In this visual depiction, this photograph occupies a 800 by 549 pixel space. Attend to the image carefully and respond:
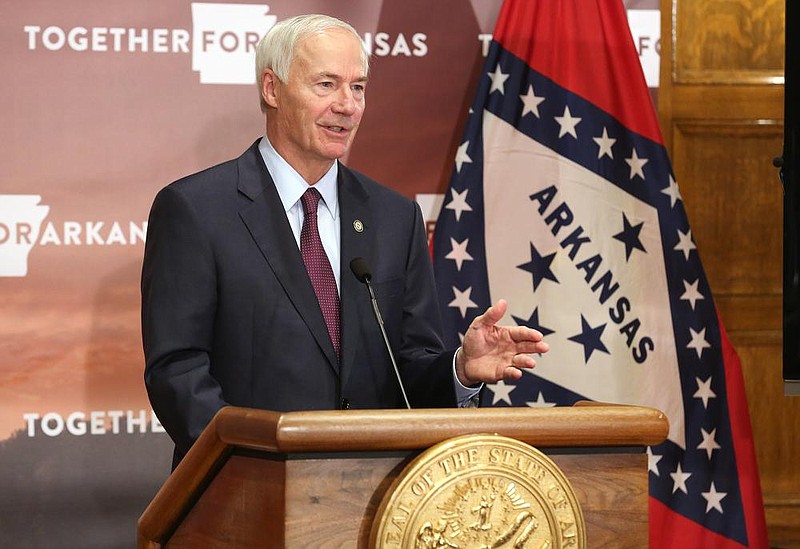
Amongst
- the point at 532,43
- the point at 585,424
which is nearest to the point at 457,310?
the point at 532,43

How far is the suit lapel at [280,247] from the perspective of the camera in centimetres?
216

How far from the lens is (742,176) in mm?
3955

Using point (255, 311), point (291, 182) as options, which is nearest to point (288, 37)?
point (291, 182)

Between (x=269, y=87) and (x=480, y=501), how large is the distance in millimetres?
1280

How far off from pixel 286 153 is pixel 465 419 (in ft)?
3.59

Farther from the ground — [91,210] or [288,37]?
[288,37]

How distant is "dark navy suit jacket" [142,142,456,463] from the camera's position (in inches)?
82.9

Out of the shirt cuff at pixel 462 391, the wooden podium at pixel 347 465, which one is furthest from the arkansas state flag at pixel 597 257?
the wooden podium at pixel 347 465

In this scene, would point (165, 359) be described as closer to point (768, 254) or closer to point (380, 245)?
point (380, 245)

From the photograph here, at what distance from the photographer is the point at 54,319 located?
3.53 m

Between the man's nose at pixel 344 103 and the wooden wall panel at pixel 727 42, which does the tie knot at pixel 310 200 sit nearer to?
the man's nose at pixel 344 103

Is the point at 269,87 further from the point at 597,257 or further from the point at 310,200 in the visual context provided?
the point at 597,257

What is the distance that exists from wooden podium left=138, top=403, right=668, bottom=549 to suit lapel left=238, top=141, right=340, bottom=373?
2.01ft

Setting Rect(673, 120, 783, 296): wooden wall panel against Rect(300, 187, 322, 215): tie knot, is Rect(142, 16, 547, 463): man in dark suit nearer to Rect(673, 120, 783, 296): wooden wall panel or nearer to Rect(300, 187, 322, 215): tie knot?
Rect(300, 187, 322, 215): tie knot
